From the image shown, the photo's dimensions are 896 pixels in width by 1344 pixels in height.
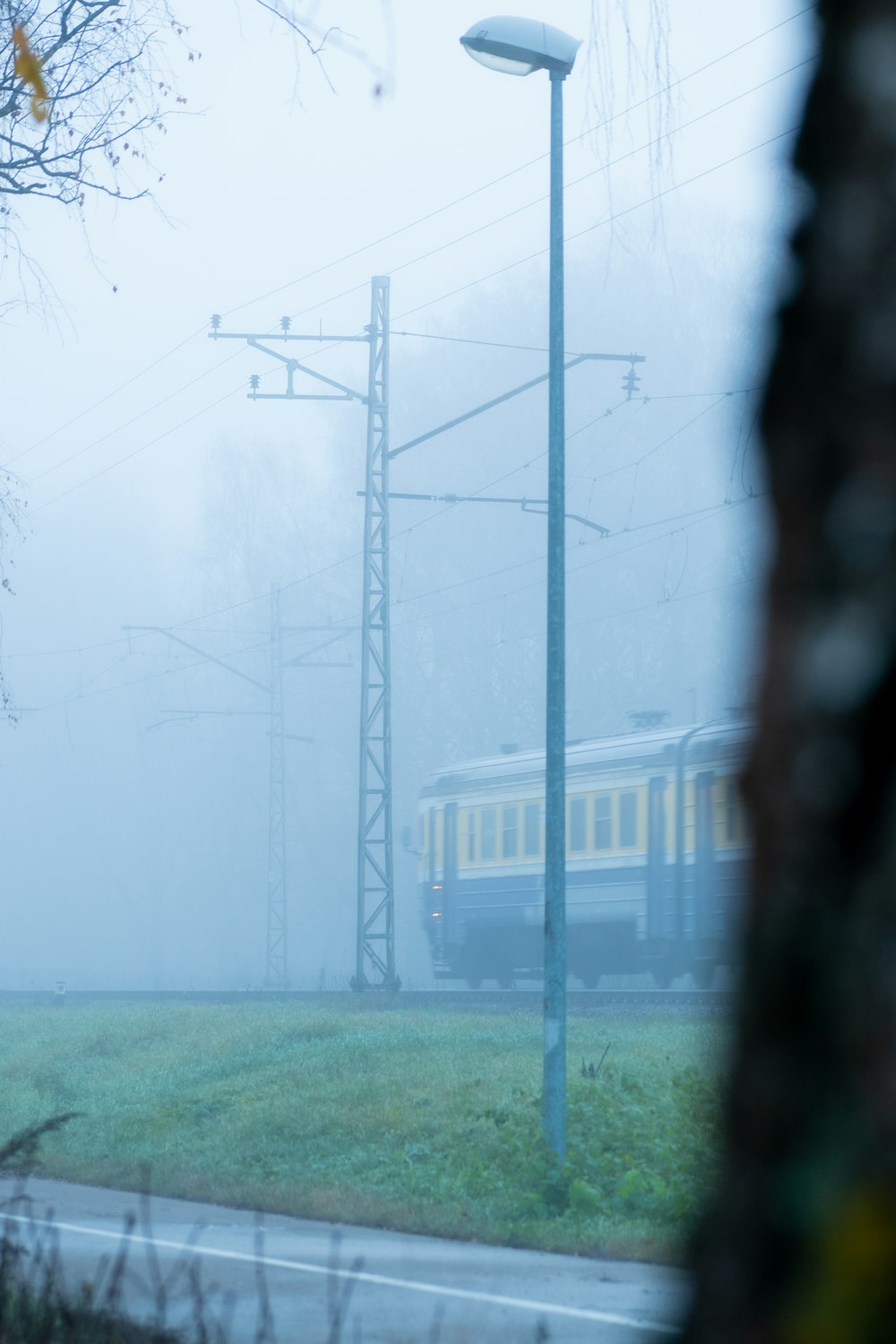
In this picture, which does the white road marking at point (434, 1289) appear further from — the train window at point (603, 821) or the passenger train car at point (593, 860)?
the train window at point (603, 821)

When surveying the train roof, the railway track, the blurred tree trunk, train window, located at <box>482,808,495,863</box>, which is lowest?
the railway track

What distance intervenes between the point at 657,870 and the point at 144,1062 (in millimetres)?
7826

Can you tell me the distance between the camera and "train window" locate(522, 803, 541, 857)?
27578mm

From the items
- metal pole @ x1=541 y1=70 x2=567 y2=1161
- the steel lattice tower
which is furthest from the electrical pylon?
metal pole @ x1=541 y1=70 x2=567 y2=1161

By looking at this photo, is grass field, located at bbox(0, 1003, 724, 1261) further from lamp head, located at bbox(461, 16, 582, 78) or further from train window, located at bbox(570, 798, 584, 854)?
lamp head, located at bbox(461, 16, 582, 78)

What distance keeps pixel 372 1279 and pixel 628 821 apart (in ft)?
55.1

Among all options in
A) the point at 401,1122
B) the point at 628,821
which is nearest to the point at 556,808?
the point at 401,1122

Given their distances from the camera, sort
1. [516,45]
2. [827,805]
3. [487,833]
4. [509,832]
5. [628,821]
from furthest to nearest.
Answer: [487,833]
[509,832]
[628,821]
[516,45]
[827,805]

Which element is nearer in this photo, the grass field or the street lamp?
the grass field

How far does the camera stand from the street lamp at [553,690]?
1182cm

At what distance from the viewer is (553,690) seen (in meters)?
12.2

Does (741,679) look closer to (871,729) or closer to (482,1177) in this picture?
(871,729)

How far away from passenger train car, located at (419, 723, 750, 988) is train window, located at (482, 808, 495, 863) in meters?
0.02

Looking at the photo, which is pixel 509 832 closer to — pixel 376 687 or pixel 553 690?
pixel 376 687
